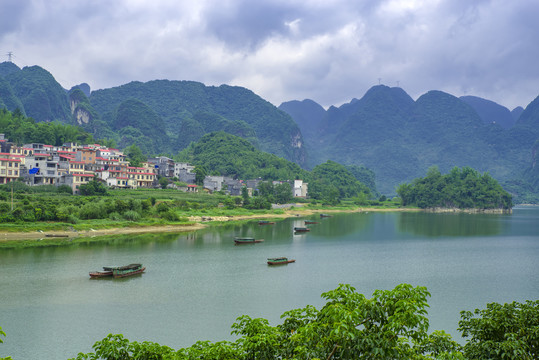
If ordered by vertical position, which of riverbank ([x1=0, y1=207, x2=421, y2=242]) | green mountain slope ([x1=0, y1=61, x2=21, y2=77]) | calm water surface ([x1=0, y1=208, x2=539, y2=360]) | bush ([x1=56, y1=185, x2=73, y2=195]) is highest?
green mountain slope ([x1=0, y1=61, x2=21, y2=77])

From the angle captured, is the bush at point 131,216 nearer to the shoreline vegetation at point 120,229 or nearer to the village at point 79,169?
the shoreline vegetation at point 120,229

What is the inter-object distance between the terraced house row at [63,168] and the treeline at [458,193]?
59789 millimetres

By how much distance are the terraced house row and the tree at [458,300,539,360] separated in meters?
52.6

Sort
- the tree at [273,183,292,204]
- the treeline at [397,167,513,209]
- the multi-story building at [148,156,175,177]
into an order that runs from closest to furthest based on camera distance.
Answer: the multi-story building at [148,156,175,177]
the tree at [273,183,292,204]
the treeline at [397,167,513,209]

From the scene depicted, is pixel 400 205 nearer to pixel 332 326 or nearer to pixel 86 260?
pixel 86 260

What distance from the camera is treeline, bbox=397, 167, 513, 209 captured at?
312 ft

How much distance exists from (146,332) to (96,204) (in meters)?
30.9

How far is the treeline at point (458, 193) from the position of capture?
95075mm

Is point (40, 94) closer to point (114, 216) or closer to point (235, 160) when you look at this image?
point (235, 160)

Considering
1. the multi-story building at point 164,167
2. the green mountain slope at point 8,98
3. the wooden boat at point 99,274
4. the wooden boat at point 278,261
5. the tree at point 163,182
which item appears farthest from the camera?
the green mountain slope at point 8,98

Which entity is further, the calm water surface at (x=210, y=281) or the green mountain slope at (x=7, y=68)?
the green mountain slope at (x=7, y=68)

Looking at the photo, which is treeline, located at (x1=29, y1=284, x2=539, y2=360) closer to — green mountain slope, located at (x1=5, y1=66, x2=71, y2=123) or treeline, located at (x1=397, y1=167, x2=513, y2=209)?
treeline, located at (x1=397, y1=167, x2=513, y2=209)

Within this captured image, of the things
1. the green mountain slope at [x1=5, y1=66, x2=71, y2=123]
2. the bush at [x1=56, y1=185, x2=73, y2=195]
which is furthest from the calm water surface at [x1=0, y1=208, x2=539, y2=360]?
the green mountain slope at [x1=5, y1=66, x2=71, y2=123]

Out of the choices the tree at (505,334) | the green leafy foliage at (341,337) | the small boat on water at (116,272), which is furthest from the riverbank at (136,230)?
the tree at (505,334)
